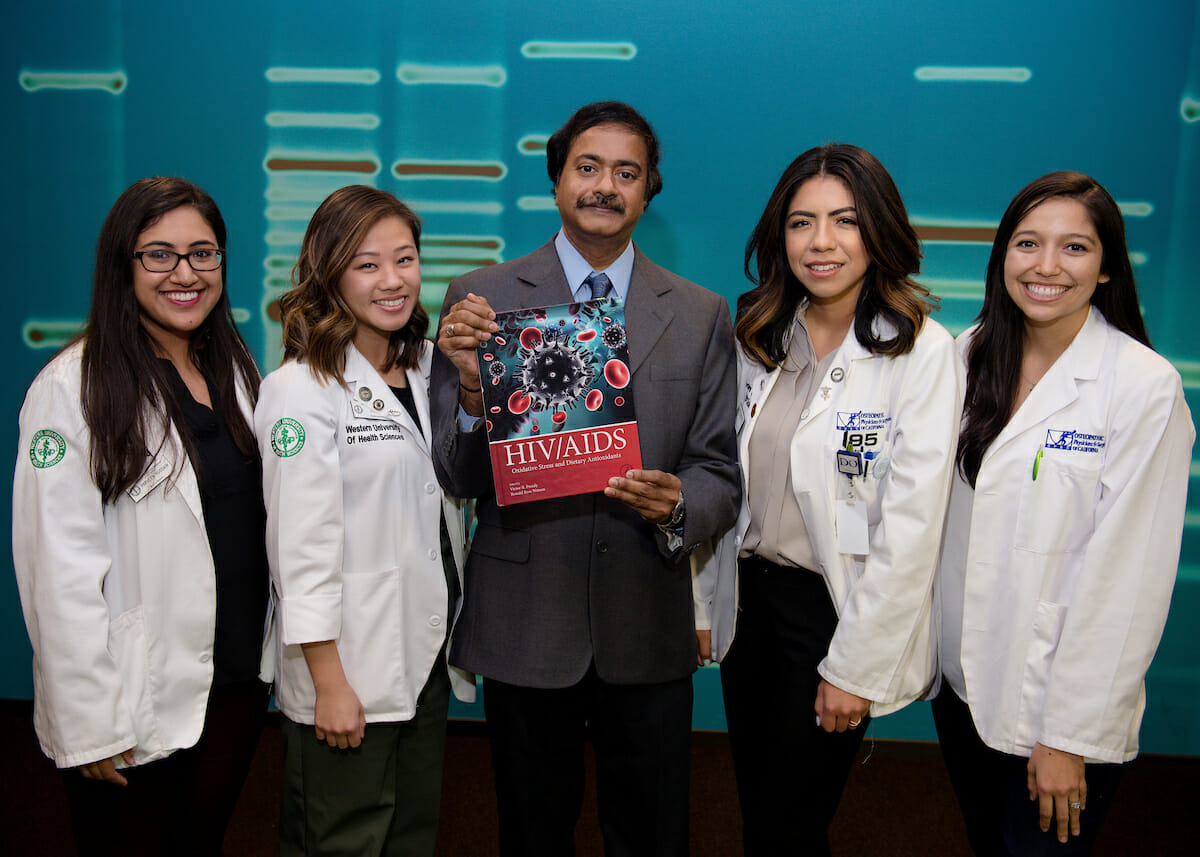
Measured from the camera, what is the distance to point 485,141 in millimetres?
3125

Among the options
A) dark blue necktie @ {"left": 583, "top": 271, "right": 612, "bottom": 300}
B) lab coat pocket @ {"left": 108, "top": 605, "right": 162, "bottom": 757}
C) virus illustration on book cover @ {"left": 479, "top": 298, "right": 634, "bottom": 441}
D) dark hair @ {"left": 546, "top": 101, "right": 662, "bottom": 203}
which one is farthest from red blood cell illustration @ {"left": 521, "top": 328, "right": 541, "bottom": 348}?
lab coat pocket @ {"left": 108, "top": 605, "right": 162, "bottom": 757}

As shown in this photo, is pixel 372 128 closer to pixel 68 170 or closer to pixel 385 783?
pixel 68 170

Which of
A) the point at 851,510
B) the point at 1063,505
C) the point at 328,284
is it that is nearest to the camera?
the point at 1063,505

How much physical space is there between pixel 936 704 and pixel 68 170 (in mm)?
3640

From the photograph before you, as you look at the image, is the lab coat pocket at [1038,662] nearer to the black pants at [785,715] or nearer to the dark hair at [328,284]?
the black pants at [785,715]

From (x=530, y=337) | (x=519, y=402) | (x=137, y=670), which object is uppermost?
(x=530, y=337)

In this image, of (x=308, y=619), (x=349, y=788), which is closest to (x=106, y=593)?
(x=308, y=619)

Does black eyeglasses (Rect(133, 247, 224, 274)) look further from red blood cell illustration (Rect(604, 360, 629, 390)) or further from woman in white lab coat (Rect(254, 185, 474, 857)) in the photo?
red blood cell illustration (Rect(604, 360, 629, 390))

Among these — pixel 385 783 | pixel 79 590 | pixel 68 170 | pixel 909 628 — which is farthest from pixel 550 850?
pixel 68 170

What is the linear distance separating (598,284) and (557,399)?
0.34 metres

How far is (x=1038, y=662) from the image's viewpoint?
160 cm

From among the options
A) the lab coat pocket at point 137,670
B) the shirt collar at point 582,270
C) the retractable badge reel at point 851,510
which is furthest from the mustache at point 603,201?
the lab coat pocket at point 137,670

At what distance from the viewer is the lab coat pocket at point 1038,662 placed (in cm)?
159

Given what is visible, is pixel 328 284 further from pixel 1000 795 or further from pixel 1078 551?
pixel 1000 795
